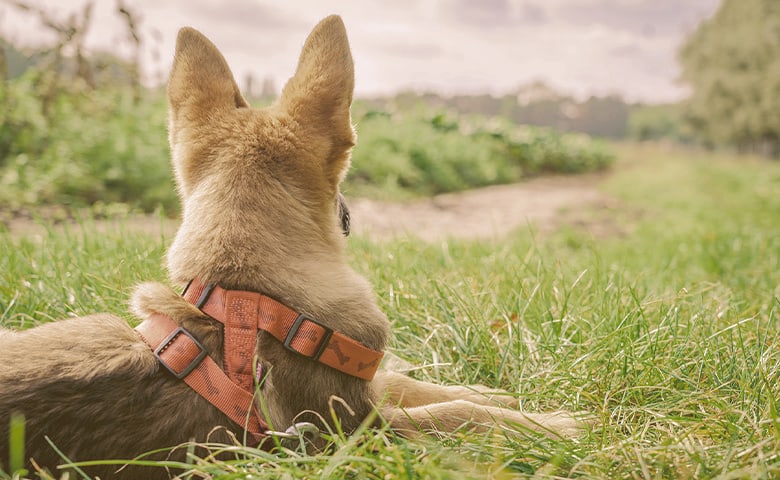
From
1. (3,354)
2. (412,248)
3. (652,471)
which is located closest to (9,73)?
(412,248)

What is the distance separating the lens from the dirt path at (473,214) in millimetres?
6430

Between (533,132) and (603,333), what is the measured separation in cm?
1865

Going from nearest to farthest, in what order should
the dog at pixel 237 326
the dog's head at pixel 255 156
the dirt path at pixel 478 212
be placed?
the dog at pixel 237 326
the dog's head at pixel 255 156
the dirt path at pixel 478 212

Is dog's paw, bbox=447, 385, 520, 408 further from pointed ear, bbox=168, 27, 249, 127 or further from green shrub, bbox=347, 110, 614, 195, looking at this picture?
green shrub, bbox=347, 110, 614, 195

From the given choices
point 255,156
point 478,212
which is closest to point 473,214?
point 478,212

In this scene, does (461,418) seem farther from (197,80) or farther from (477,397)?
(197,80)

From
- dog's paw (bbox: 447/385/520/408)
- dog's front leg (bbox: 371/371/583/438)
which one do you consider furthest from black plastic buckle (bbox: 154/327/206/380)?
dog's paw (bbox: 447/385/520/408)

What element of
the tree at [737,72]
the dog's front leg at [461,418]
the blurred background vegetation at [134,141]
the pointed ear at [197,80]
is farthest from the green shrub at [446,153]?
the tree at [737,72]

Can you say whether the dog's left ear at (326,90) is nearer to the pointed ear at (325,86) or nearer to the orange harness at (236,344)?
the pointed ear at (325,86)

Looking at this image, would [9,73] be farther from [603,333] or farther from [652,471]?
[652,471]

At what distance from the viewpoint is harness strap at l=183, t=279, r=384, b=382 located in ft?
5.33

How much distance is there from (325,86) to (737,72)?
4756 cm

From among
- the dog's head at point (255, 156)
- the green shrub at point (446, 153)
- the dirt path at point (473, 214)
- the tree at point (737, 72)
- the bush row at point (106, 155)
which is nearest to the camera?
the dog's head at point (255, 156)

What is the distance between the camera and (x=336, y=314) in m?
1.84
